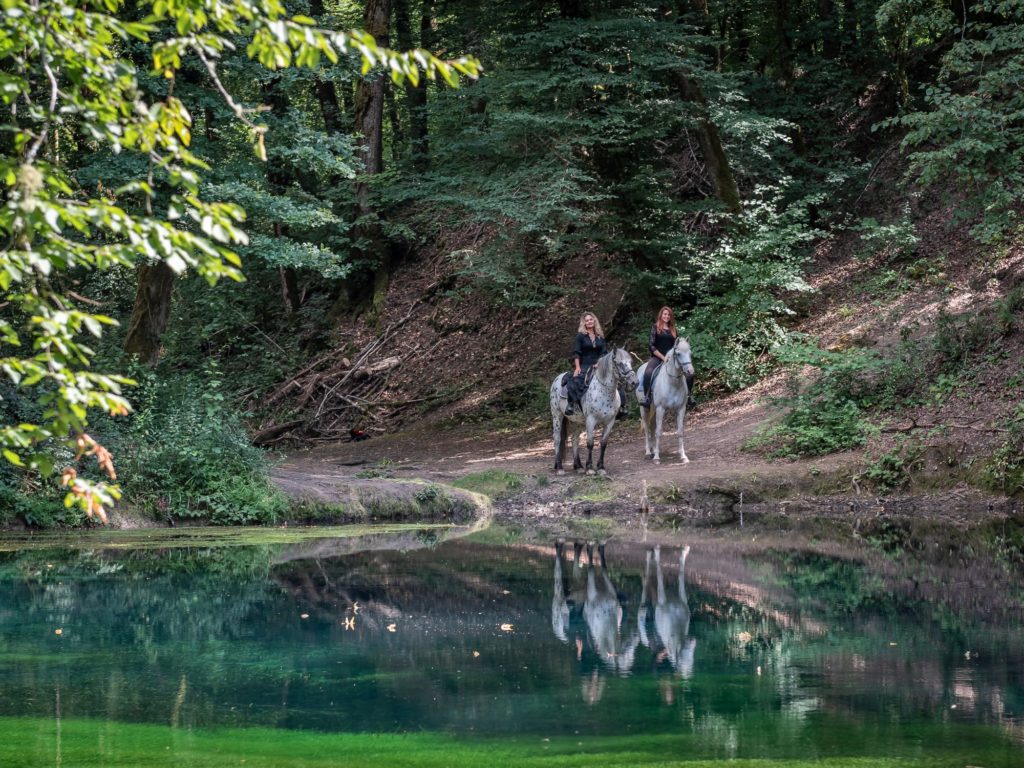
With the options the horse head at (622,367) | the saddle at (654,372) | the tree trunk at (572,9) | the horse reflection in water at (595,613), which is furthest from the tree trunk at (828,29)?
the horse reflection in water at (595,613)

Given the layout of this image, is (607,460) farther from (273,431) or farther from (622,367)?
(273,431)

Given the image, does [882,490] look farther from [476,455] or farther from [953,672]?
[953,672]

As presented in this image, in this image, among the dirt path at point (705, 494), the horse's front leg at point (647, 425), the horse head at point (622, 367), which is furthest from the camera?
the horse's front leg at point (647, 425)

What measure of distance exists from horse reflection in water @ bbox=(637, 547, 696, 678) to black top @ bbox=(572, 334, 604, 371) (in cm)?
600

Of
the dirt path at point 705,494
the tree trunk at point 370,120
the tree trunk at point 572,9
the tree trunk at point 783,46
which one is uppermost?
the tree trunk at point 783,46

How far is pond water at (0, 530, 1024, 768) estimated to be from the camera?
223 inches

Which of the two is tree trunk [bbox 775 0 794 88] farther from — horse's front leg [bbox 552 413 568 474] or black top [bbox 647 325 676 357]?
horse's front leg [bbox 552 413 568 474]

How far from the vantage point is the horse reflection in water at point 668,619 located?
25.2 ft

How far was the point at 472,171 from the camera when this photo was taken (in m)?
22.0

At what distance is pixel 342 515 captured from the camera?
15859 millimetres

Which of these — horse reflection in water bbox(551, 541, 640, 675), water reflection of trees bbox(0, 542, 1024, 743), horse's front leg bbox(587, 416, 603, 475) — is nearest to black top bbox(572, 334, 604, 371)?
horse's front leg bbox(587, 416, 603, 475)

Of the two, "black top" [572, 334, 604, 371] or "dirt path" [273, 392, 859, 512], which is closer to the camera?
"dirt path" [273, 392, 859, 512]

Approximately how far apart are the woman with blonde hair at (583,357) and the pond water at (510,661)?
529cm

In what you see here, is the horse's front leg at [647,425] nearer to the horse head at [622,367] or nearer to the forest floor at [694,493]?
the forest floor at [694,493]
